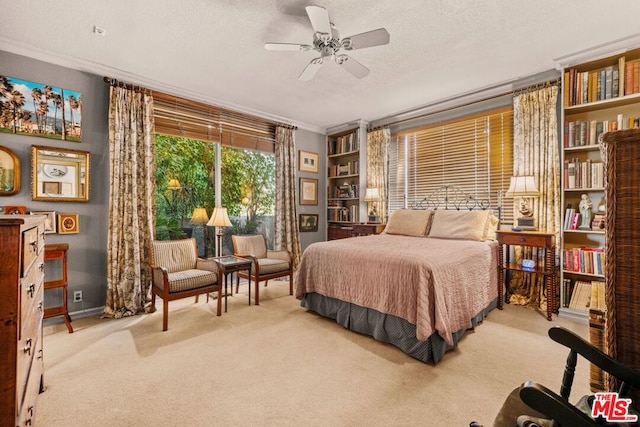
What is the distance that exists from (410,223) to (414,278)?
1901 mm

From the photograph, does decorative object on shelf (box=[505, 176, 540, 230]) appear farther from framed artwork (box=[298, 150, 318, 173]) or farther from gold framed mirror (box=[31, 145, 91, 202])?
gold framed mirror (box=[31, 145, 91, 202])

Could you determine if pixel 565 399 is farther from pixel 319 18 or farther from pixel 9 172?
pixel 9 172

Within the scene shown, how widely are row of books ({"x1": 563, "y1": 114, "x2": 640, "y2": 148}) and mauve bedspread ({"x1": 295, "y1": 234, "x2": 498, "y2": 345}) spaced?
1.42 metres

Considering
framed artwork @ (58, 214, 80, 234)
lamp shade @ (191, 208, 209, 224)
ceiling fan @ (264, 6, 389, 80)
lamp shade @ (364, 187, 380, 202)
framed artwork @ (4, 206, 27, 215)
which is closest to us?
ceiling fan @ (264, 6, 389, 80)

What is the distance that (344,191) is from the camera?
590 centimetres

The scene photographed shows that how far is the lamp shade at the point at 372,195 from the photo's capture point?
5141 mm

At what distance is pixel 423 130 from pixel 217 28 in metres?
3.41

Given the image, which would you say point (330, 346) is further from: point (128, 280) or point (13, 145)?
point (13, 145)

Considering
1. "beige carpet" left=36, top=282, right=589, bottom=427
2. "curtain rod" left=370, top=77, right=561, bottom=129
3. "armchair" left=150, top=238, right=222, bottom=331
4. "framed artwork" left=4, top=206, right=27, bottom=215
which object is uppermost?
"curtain rod" left=370, top=77, right=561, bottom=129

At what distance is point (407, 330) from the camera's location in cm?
241

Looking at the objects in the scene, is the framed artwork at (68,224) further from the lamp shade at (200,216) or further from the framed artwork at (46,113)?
the lamp shade at (200,216)

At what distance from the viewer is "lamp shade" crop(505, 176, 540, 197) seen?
11.0ft

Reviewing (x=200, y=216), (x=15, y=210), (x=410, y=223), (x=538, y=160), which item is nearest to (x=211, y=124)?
(x=200, y=216)

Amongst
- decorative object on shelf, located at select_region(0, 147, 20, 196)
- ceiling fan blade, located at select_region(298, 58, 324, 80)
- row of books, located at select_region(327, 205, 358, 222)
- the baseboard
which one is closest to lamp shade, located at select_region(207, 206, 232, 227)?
the baseboard
